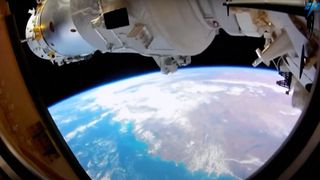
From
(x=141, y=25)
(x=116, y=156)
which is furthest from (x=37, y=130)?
(x=116, y=156)

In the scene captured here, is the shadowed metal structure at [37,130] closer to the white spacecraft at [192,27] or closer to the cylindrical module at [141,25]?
the white spacecraft at [192,27]

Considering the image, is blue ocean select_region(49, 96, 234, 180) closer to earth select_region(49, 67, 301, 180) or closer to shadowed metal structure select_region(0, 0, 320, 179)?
earth select_region(49, 67, 301, 180)

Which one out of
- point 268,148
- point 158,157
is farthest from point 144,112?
point 268,148

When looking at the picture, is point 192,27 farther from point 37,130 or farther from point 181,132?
point 181,132

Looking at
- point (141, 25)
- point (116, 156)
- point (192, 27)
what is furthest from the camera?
point (116, 156)

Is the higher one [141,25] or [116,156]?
[141,25]
